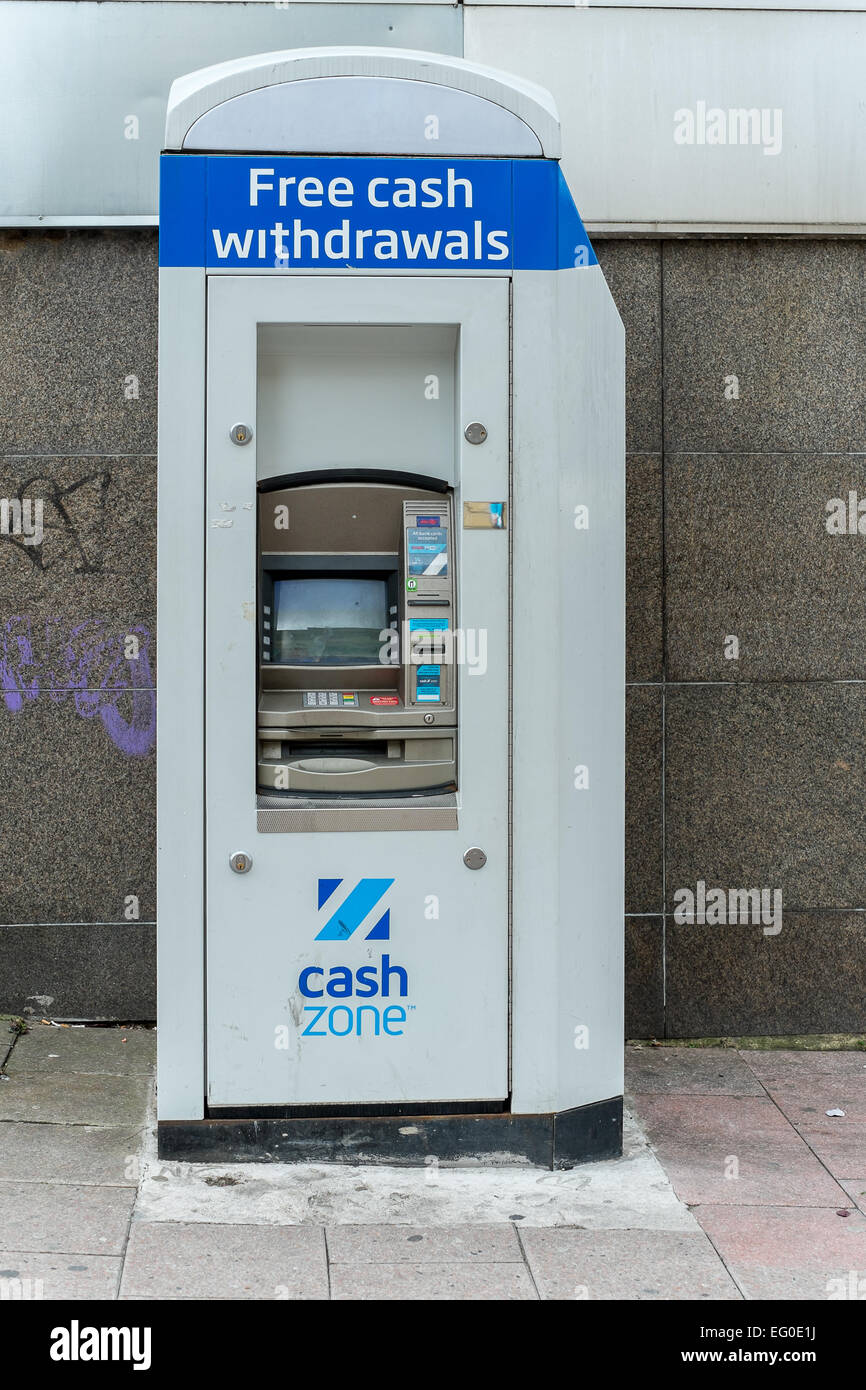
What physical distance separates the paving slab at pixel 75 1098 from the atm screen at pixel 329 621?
178 cm

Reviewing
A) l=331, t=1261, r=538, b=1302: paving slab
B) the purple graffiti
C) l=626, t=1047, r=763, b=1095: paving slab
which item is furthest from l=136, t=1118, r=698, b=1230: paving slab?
the purple graffiti

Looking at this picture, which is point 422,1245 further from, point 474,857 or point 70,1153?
point 70,1153

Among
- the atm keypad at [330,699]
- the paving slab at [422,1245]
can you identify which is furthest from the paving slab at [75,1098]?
the atm keypad at [330,699]

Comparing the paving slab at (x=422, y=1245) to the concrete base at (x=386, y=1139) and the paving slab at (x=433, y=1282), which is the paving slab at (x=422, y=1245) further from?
the concrete base at (x=386, y=1139)

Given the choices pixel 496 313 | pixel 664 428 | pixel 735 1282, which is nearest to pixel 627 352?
pixel 664 428

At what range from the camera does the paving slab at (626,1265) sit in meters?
3.15

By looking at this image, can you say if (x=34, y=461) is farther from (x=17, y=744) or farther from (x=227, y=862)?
Answer: (x=227, y=862)

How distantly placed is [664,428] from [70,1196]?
367 cm

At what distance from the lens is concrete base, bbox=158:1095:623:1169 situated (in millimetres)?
3814

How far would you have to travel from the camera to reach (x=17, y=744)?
17.1ft

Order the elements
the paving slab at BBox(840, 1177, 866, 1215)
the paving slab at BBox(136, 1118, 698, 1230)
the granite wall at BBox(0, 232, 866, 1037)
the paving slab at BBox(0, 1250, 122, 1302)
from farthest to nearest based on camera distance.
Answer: the granite wall at BBox(0, 232, 866, 1037) → the paving slab at BBox(840, 1177, 866, 1215) → the paving slab at BBox(136, 1118, 698, 1230) → the paving slab at BBox(0, 1250, 122, 1302)

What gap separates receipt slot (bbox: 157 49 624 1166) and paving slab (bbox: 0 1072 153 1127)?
24.6 inches

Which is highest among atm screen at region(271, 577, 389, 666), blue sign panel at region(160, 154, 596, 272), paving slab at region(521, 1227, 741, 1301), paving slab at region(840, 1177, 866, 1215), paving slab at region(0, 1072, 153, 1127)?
blue sign panel at region(160, 154, 596, 272)

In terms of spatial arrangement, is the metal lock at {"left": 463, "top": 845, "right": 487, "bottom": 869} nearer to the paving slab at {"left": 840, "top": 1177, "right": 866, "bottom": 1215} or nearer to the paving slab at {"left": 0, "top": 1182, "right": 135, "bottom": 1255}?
the paving slab at {"left": 0, "top": 1182, "right": 135, "bottom": 1255}
